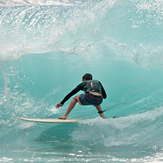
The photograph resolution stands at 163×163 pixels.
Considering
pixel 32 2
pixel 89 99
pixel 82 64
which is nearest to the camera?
pixel 89 99

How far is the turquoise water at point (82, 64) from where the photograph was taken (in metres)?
5.18

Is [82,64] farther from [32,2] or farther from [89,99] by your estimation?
[32,2]

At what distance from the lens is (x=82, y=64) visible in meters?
7.34

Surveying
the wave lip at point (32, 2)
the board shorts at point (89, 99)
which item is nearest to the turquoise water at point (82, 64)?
the board shorts at point (89, 99)

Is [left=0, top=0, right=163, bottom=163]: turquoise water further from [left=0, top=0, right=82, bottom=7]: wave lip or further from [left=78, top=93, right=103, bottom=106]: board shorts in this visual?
[left=0, top=0, right=82, bottom=7]: wave lip

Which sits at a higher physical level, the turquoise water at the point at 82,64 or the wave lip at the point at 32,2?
the wave lip at the point at 32,2

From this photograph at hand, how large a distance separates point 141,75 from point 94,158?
4401 millimetres

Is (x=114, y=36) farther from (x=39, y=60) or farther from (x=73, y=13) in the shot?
(x=39, y=60)

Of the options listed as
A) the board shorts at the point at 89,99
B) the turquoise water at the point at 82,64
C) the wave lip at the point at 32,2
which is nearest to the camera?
the board shorts at the point at 89,99

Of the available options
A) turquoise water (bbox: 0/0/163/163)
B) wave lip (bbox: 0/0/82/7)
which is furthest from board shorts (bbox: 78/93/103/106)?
wave lip (bbox: 0/0/82/7)

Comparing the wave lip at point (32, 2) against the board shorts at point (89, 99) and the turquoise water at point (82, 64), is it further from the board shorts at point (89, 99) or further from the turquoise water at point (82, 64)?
the board shorts at point (89, 99)

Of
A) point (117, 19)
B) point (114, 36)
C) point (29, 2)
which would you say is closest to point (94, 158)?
point (114, 36)

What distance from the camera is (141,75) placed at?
7.33 m

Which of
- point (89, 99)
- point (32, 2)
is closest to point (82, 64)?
point (89, 99)
